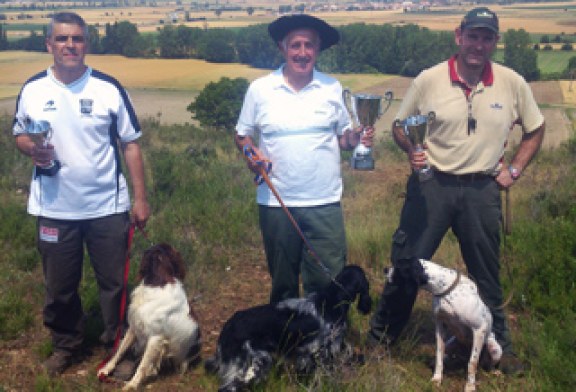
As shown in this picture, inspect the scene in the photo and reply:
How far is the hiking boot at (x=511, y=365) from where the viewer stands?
374cm

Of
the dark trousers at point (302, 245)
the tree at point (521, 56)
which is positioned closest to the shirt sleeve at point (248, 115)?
the dark trousers at point (302, 245)

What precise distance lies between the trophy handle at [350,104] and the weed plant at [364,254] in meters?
1.42

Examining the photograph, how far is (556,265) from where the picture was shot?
4918 mm

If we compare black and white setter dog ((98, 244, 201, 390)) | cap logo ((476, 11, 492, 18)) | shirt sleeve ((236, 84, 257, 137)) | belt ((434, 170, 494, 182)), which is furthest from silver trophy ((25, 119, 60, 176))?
cap logo ((476, 11, 492, 18))

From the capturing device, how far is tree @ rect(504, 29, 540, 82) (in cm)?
3906

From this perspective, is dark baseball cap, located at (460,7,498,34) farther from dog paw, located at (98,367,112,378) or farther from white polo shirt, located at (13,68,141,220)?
dog paw, located at (98,367,112,378)

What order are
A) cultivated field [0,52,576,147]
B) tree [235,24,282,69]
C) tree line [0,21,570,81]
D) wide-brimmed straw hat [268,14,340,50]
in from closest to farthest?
wide-brimmed straw hat [268,14,340,50]
cultivated field [0,52,576,147]
tree line [0,21,570,81]
tree [235,24,282,69]

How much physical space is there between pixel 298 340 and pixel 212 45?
49110 mm

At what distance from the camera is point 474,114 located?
355cm

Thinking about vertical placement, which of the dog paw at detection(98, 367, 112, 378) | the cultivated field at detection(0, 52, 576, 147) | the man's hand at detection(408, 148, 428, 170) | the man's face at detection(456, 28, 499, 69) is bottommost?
the cultivated field at detection(0, 52, 576, 147)

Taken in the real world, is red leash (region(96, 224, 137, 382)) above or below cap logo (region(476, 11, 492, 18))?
below

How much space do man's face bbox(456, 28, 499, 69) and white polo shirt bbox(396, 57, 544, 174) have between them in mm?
113

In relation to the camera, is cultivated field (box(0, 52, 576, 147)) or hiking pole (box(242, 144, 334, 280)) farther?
cultivated field (box(0, 52, 576, 147))

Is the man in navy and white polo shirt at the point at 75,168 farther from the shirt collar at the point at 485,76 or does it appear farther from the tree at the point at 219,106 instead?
the tree at the point at 219,106
